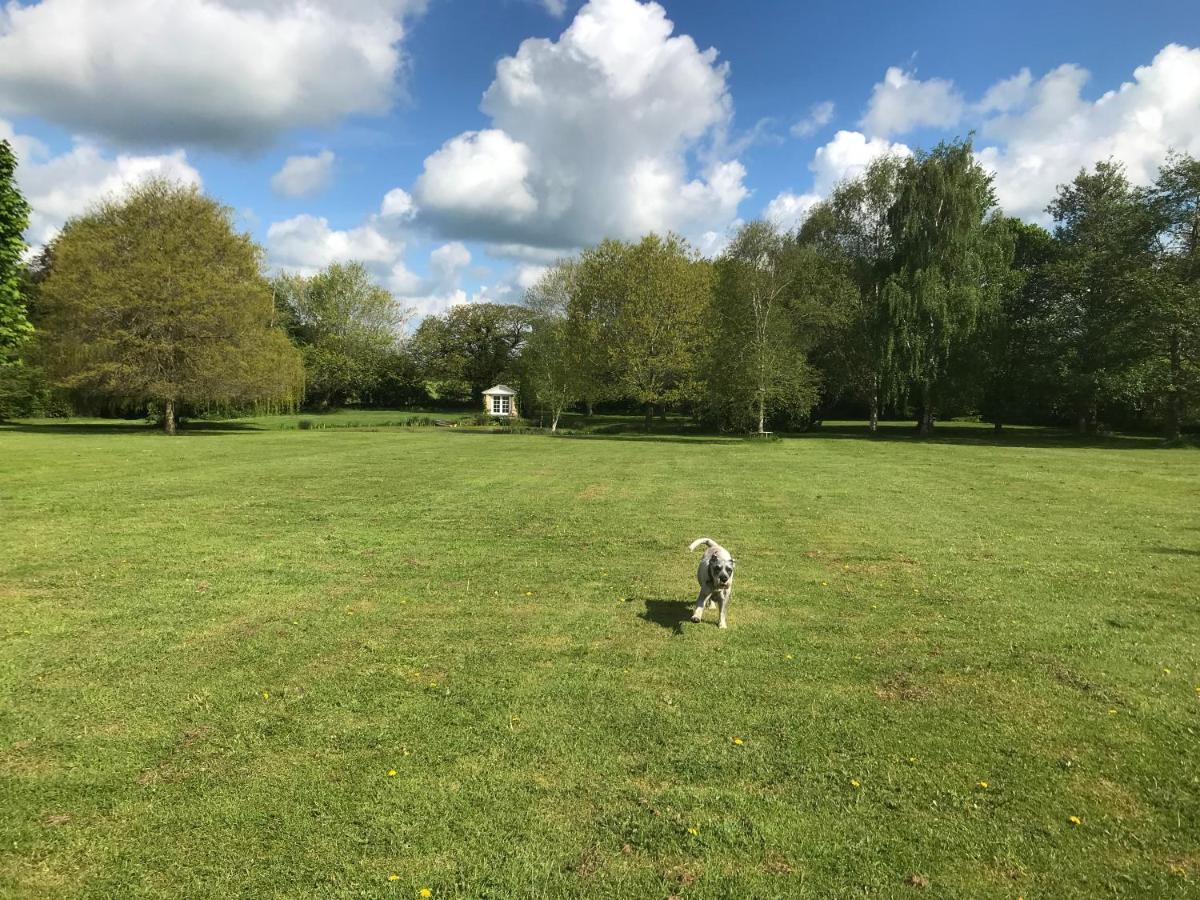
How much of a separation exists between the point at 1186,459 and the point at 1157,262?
15945mm

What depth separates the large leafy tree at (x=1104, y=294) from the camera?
34656 mm

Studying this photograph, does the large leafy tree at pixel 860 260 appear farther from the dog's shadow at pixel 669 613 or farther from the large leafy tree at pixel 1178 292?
the dog's shadow at pixel 669 613

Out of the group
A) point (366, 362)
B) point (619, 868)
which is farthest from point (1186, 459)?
point (366, 362)

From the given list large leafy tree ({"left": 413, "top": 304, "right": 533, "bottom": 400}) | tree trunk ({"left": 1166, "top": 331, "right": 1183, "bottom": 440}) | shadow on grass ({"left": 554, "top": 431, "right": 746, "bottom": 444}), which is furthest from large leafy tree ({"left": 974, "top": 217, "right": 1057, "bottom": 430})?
large leafy tree ({"left": 413, "top": 304, "right": 533, "bottom": 400})

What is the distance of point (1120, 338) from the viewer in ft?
114

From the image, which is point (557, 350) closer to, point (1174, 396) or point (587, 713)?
point (1174, 396)

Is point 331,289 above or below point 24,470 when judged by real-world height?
above

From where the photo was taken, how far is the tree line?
118ft

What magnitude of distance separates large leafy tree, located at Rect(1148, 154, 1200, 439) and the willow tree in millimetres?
8399

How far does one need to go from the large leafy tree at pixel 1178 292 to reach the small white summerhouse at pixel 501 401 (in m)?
51.2

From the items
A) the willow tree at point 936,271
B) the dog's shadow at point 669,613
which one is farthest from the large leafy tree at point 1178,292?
the dog's shadow at point 669,613

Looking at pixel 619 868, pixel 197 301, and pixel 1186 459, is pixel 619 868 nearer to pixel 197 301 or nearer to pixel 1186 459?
pixel 1186 459

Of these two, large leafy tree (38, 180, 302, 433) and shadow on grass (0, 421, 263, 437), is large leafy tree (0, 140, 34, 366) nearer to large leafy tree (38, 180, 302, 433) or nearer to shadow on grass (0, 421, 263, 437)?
large leafy tree (38, 180, 302, 433)

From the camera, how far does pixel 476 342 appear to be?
276ft
